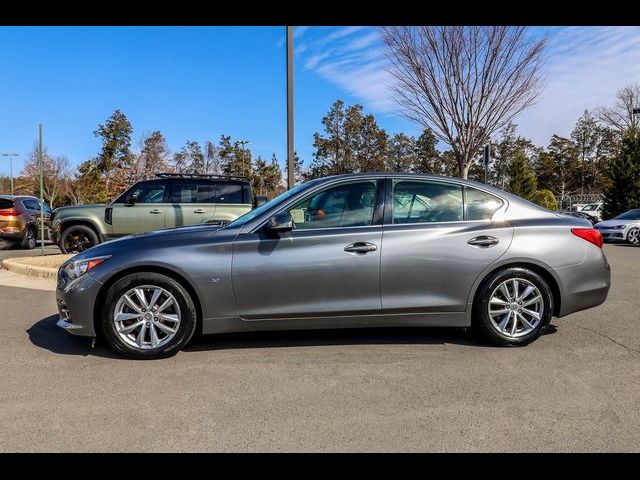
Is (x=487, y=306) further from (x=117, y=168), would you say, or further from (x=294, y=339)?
(x=117, y=168)

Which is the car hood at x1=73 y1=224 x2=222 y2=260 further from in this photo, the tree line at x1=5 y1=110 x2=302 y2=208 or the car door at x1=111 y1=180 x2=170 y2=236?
the tree line at x1=5 y1=110 x2=302 y2=208

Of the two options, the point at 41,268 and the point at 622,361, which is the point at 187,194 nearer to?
the point at 41,268

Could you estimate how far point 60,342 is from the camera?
4734 millimetres

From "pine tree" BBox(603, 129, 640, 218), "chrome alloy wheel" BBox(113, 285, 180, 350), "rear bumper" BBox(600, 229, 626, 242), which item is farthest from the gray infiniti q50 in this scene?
"pine tree" BBox(603, 129, 640, 218)

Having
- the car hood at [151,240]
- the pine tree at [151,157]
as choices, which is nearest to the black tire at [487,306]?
the car hood at [151,240]

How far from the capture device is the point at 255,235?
427cm

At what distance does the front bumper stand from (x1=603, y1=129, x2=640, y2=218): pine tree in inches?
1185

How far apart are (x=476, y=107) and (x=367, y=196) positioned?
1617 centimetres

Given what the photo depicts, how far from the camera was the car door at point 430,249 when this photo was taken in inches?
170

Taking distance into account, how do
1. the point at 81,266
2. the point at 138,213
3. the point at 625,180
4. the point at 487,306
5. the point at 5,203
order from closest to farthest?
1. the point at 81,266
2. the point at 487,306
3. the point at 138,213
4. the point at 5,203
5. the point at 625,180

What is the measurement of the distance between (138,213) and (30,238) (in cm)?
723

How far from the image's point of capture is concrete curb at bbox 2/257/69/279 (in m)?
8.49

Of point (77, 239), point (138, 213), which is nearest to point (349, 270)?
point (138, 213)
